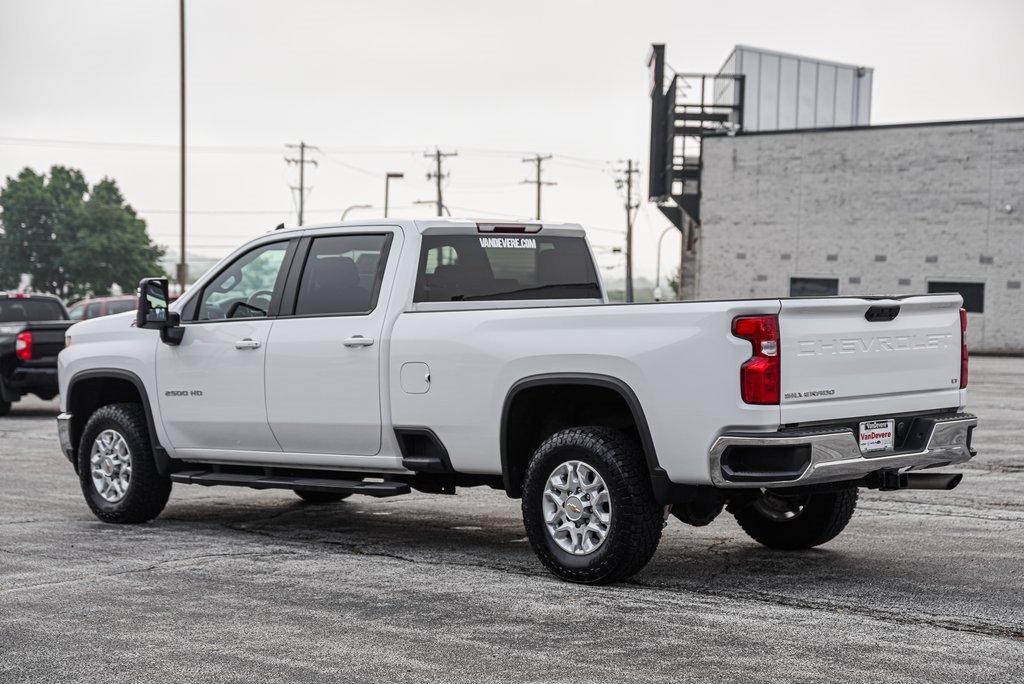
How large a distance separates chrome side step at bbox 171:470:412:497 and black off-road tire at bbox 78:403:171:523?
0.70 feet

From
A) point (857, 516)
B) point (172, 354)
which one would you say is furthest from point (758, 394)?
point (172, 354)

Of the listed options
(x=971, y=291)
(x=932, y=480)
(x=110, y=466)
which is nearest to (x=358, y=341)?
(x=110, y=466)

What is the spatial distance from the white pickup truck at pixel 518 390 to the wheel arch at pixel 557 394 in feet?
0.04

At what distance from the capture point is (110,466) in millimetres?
9734

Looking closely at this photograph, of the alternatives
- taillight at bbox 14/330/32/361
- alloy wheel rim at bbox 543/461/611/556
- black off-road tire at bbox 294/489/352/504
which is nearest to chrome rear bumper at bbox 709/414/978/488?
alloy wheel rim at bbox 543/461/611/556

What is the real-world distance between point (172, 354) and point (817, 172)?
44373 millimetres

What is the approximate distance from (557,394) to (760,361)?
1.43m

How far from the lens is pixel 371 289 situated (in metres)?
8.42

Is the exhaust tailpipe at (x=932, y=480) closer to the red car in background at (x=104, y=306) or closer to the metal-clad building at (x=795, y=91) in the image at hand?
the red car in background at (x=104, y=306)

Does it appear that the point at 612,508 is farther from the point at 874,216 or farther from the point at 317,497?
the point at 874,216

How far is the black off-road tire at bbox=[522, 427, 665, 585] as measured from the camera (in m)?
7.05

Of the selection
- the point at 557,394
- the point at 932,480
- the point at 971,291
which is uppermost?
the point at 971,291

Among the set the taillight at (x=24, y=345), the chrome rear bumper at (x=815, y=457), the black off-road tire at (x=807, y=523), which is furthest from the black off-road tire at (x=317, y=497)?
the taillight at (x=24, y=345)

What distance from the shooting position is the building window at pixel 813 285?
2019 inches
